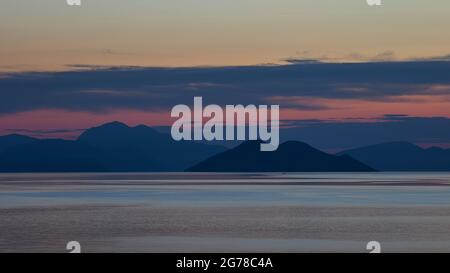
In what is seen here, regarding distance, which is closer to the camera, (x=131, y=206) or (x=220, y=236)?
(x=220, y=236)

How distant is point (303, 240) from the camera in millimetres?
40938

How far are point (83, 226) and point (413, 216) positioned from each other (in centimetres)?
2261

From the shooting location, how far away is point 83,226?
5059 cm

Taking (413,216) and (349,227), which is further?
(413,216)

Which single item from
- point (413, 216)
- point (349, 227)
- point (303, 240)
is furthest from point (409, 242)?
point (413, 216)
